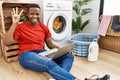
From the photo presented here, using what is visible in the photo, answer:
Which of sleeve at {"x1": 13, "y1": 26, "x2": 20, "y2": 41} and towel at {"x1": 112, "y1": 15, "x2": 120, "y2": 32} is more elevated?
towel at {"x1": 112, "y1": 15, "x2": 120, "y2": 32}

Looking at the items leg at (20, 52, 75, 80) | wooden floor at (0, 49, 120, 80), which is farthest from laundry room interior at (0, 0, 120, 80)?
leg at (20, 52, 75, 80)

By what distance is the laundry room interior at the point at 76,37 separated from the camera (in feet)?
5.19

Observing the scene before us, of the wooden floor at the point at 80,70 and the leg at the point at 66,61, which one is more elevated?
the leg at the point at 66,61

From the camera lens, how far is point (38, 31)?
1602mm

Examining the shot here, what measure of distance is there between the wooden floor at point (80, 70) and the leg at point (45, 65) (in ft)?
0.53

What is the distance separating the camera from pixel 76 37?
2590mm

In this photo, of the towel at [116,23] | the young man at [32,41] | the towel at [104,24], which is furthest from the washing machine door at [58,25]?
the towel at [116,23]

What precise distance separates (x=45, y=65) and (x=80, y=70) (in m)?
0.58

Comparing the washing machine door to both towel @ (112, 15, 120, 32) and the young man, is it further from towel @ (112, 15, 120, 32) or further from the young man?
towel @ (112, 15, 120, 32)

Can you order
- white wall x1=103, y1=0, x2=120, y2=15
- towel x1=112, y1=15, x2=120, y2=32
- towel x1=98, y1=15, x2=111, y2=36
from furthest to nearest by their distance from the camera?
white wall x1=103, y1=0, x2=120, y2=15
towel x1=98, y1=15, x2=111, y2=36
towel x1=112, y1=15, x2=120, y2=32

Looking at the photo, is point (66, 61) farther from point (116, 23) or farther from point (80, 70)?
point (116, 23)

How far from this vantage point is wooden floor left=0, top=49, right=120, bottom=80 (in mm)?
1466

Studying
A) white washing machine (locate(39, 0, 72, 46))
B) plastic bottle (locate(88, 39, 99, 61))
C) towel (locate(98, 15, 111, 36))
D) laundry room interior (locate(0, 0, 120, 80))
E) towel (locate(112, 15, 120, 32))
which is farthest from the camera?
towel (locate(98, 15, 111, 36))

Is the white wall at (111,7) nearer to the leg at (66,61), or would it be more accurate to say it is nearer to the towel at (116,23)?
the towel at (116,23)
